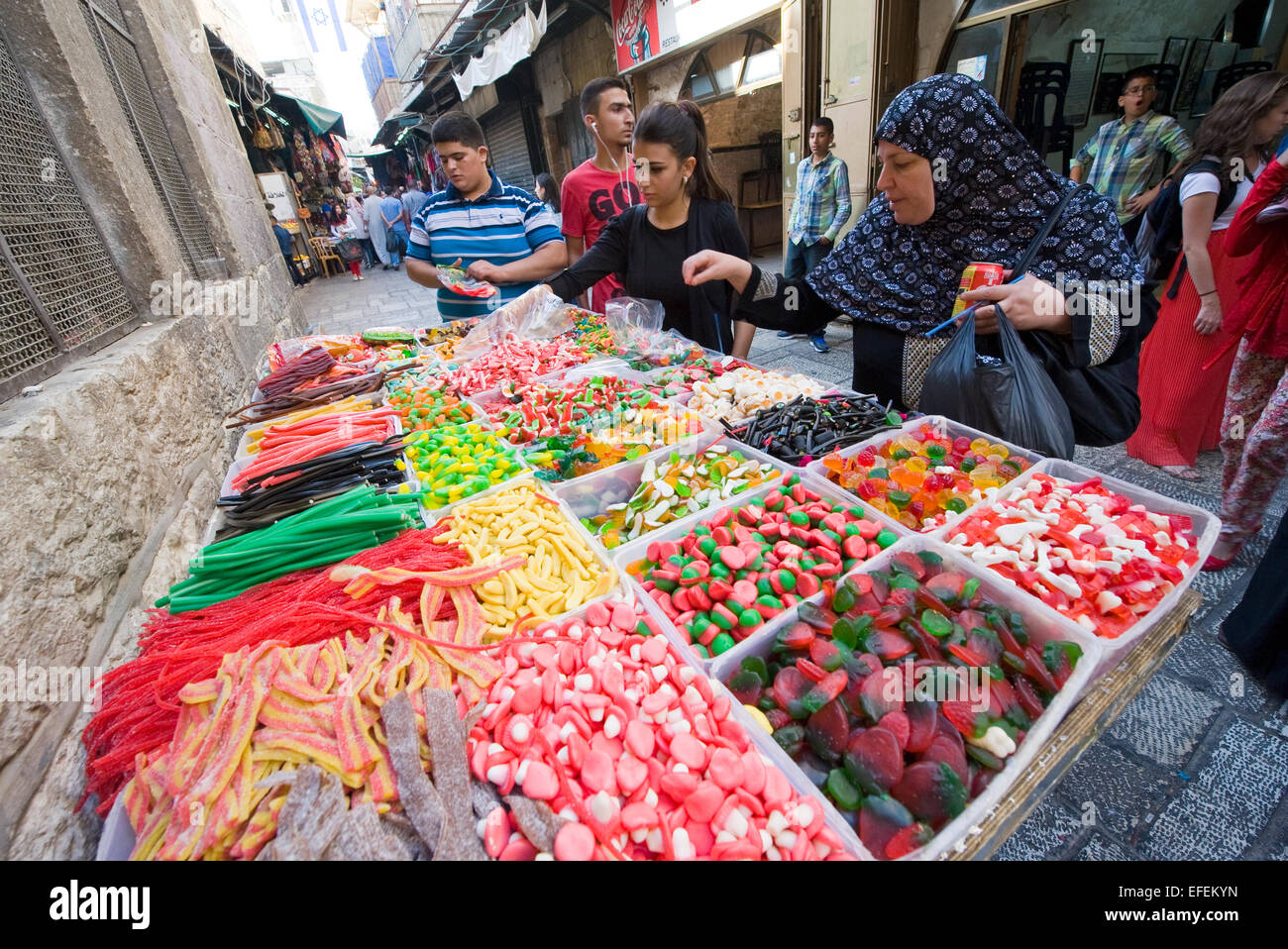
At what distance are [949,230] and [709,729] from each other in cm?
175

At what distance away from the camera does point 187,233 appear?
3.73 m

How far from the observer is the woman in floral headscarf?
153 cm

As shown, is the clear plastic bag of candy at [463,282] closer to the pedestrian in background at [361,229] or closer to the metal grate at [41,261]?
the metal grate at [41,261]

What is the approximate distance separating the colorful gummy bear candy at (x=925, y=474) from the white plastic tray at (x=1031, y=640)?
17cm

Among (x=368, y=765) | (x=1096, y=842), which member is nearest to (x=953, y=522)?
(x=1096, y=842)

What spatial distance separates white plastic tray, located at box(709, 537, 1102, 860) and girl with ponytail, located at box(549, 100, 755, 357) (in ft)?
4.97

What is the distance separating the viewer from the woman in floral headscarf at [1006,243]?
153 centimetres

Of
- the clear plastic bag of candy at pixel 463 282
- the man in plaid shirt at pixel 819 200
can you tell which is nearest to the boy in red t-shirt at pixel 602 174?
the clear plastic bag of candy at pixel 463 282

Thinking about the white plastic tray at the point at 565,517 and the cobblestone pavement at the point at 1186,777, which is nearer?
the white plastic tray at the point at 565,517

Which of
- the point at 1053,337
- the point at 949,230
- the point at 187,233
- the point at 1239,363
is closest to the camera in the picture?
the point at 1053,337

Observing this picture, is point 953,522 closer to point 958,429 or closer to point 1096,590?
point 1096,590

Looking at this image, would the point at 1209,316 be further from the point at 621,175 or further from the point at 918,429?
the point at 621,175

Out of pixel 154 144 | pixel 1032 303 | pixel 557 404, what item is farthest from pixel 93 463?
pixel 154 144

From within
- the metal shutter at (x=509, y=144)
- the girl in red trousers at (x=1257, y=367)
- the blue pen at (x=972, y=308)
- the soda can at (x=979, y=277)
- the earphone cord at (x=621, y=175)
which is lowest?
the girl in red trousers at (x=1257, y=367)
